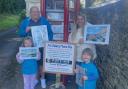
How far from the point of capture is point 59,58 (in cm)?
720

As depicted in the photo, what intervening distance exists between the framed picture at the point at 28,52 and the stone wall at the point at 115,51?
134cm

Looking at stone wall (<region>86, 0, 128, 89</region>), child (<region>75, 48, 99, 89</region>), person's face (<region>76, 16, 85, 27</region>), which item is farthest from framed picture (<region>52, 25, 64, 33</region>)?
child (<region>75, 48, 99, 89</region>)

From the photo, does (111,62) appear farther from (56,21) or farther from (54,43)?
(56,21)

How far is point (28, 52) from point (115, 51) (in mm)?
1764

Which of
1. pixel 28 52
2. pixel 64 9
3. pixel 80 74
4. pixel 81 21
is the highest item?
pixel 64 9

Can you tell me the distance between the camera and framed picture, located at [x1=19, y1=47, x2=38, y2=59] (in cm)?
708

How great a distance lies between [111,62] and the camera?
6.59 meters

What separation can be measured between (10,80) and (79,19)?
4101mm

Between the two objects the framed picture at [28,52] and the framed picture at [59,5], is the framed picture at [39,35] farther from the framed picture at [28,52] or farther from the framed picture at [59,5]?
the framed picture at [59,5]

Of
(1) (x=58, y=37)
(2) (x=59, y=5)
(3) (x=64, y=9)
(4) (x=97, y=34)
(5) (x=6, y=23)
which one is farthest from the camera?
(5) (x=6, y=23)

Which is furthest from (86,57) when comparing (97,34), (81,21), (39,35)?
(39,35)

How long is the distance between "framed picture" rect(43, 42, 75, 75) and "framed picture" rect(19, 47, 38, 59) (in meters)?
0.22

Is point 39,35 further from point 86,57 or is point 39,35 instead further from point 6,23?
point 6,23

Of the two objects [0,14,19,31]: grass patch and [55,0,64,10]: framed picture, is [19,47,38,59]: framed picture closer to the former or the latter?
[55,0,64,10]: framed picture
